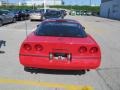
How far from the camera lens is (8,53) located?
12.1 m

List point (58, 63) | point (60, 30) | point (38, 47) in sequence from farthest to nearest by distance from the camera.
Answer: point (60, 30), point (38, 47), point (58, 63)

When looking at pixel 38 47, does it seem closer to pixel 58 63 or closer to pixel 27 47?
pixel 27 47

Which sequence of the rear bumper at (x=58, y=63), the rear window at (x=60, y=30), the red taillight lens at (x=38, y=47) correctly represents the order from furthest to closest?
1. the rear window at (x=60, y=30)
2. the red taillight lens at (x=38, y=47)
3. the rear bumper at (x=58, y=63)

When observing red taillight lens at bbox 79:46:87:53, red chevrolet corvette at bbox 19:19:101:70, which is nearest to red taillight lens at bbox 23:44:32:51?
red chevrolet corvette at bbox 19:19:101:70

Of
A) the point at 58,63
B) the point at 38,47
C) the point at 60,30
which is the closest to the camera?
the point at 58,63

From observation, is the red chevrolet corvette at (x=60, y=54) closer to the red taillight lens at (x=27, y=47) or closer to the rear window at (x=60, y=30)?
the red taillight lens at (x=27, y=47)

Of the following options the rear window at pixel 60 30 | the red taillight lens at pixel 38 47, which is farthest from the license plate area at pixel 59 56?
the rear window at pixel 60 30

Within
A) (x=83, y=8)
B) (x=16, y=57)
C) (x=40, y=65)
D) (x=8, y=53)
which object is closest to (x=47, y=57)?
(x=40, y=65)

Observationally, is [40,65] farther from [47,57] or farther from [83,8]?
[83,8]

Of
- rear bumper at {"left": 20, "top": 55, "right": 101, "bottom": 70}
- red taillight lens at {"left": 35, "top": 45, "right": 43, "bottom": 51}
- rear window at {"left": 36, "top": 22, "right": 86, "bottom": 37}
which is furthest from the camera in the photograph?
rear window at {"left": 36, "top": 22, "right": 86, "bottom": 37}

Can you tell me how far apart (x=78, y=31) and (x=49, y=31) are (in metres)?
0.83

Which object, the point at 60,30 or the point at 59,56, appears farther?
the point at 60,30

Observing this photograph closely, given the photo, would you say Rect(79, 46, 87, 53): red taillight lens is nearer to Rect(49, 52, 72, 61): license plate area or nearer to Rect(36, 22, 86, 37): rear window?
Rect(49, 52, 72, 61): license plate area

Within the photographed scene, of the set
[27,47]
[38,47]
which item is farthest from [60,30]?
[27,47]
